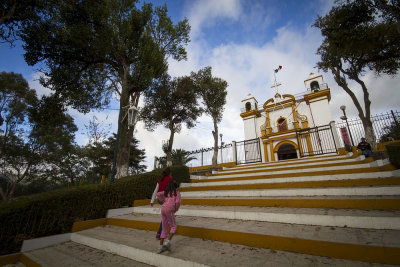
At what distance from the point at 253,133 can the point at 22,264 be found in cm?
1966

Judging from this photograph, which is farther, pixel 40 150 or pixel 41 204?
pixel 40 150

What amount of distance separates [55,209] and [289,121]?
65.6 feet

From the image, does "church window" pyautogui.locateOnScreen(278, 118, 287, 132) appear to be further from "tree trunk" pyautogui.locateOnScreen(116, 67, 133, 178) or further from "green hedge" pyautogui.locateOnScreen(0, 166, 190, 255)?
"green hedge" pyautogui.locateOnScreen(0, 166, 190, 255)

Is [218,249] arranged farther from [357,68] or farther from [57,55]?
[357,68]

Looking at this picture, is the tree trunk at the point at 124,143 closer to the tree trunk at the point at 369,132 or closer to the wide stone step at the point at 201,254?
the wide stone step at the point at 201,254

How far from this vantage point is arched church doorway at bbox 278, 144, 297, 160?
16.4 meters

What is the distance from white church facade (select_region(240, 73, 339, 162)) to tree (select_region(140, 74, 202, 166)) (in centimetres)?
876

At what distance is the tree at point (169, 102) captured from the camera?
14.9 metres

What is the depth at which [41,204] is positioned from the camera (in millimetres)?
3752

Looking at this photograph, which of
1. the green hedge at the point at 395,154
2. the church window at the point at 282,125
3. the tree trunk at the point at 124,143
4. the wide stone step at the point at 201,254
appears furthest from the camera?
the church window at the point at 282,125

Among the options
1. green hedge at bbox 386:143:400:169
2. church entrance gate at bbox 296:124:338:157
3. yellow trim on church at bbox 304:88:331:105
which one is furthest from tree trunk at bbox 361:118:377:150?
yellow trim on church at bbox 304:88:331:105

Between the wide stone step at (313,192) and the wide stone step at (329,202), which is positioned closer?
the wide stone step at (329,202)

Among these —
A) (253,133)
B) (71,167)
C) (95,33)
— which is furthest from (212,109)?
(71,167)

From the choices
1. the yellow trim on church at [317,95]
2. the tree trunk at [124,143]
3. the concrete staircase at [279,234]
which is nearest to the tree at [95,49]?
the tree trunk at [124,143]
